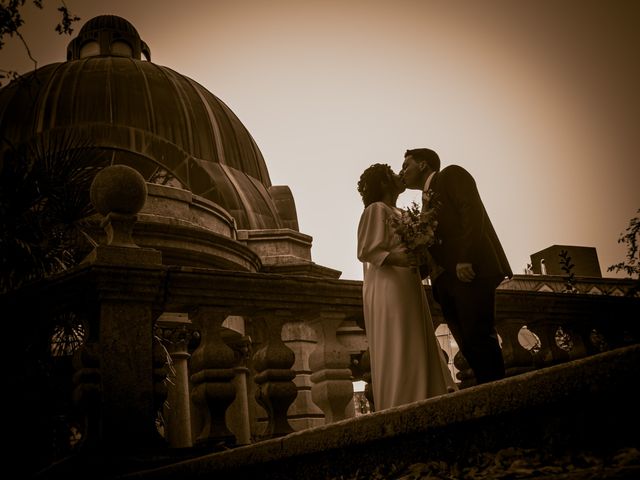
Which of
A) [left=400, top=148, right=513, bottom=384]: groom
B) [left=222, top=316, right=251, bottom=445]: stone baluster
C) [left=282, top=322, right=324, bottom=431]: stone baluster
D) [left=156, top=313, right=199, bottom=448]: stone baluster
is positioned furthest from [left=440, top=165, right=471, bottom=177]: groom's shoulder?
[left=282, top=322, right=324, bottom=431]: stone baluster

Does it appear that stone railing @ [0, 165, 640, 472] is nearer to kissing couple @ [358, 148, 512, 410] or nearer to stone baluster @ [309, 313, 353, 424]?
stone baluster @ [309, 313, 353, 424]

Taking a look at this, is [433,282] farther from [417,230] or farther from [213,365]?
[213,365]

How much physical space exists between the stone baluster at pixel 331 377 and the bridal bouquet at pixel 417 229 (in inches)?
36.8

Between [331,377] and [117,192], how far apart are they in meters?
2.03

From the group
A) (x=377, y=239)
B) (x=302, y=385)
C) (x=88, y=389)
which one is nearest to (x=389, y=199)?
(x=377, y=239)

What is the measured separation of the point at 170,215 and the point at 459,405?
9.80m

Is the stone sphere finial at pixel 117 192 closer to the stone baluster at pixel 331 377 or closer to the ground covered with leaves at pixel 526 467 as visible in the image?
the stone baluster at pixel 331 377

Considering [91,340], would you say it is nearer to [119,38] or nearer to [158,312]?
[158,312]

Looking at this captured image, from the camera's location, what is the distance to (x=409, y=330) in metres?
4.72

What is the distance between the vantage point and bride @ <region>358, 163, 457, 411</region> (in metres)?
4.63

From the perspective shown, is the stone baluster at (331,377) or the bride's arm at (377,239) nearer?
the bride's arm at (377,239)

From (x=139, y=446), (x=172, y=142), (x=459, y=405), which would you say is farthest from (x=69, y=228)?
(x=172, y=142)

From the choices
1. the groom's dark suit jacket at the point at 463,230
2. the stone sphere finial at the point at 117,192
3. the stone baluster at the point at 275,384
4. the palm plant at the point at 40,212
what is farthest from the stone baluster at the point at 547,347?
the palm plant at the point at 40,212

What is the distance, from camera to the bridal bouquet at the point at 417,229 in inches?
182
